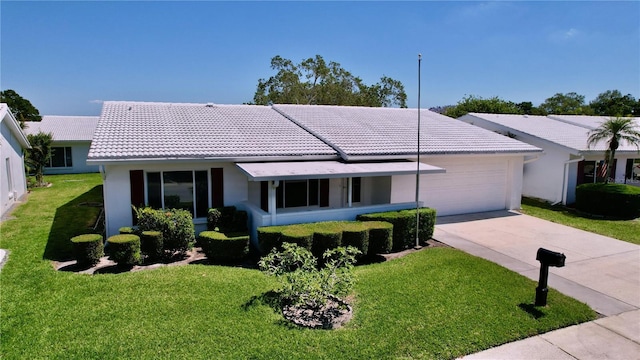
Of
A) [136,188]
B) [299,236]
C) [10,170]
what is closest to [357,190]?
[299,236]

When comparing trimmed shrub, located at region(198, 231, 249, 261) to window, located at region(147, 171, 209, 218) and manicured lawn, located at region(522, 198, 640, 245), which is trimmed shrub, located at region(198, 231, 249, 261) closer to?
window, located at region(147, 171, 209, 218)

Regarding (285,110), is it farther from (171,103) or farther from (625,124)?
(625,124)

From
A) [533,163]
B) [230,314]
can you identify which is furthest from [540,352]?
[533,163]

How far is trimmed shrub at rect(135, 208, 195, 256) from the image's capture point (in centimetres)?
1134

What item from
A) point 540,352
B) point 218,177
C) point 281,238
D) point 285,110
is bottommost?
point 540,352

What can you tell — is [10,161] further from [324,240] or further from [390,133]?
[390,133]

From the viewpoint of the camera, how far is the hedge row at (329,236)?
36.1 feet

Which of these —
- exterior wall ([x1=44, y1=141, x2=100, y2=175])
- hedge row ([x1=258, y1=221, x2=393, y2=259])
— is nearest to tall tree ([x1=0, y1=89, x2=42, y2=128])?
exterior wall ([x1=44, y1=141, x2=100, y2=175])

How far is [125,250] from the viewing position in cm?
1034

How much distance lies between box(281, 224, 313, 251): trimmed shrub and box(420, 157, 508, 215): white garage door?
783 centimetres

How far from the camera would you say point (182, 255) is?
11727 mm

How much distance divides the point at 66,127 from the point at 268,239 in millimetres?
35229

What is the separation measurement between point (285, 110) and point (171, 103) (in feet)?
18.9

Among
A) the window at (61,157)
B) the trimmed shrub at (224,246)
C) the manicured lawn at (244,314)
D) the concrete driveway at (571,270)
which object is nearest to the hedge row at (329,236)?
the trimmed shrub at (224,246)
